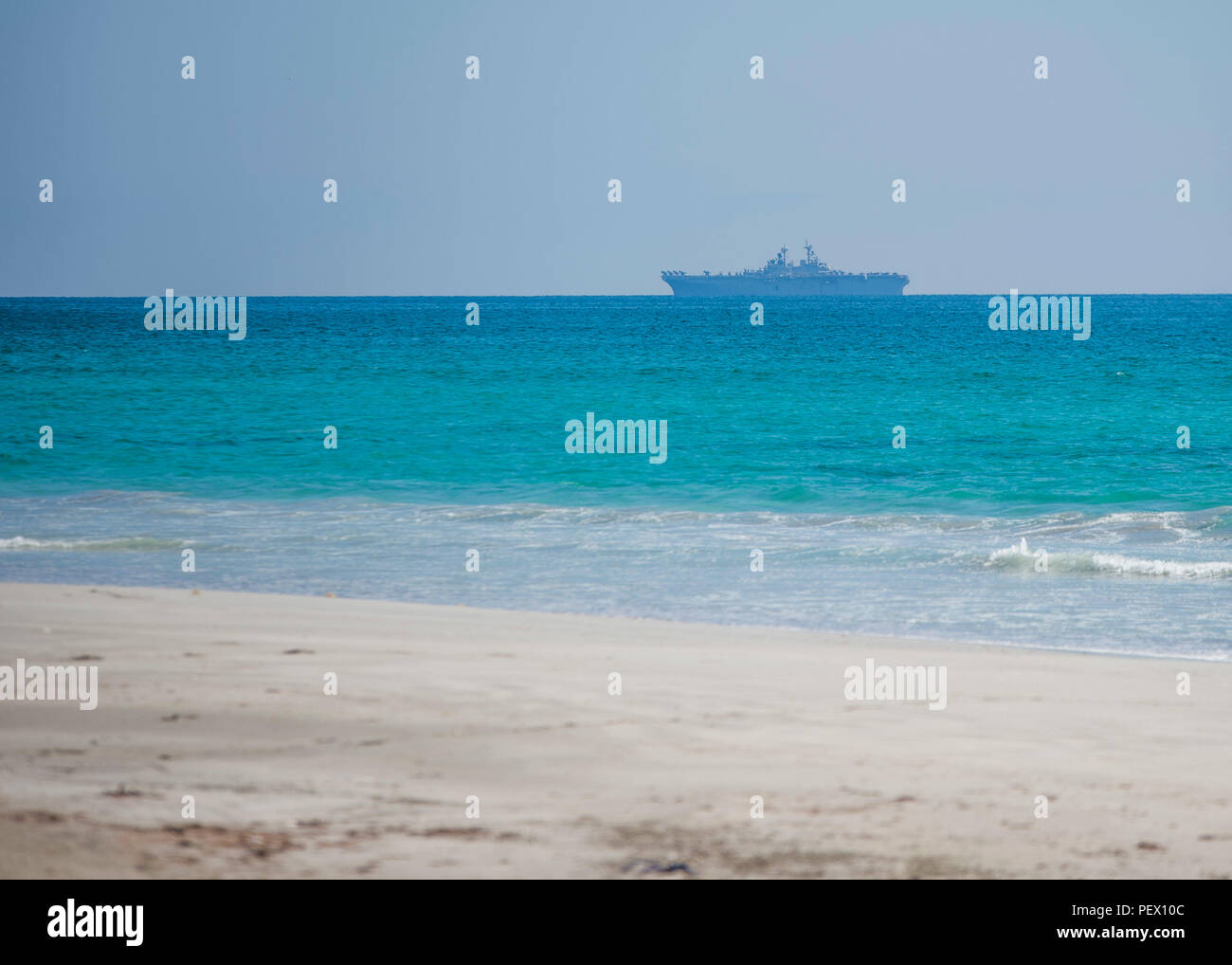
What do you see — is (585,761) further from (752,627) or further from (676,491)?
(676,491)

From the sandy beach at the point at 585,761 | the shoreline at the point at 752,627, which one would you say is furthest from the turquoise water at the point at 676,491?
the sandy beach at the point at 585,761

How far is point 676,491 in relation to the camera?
58.7ft

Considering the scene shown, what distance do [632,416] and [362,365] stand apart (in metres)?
18.0

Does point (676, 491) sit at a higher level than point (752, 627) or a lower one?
higher

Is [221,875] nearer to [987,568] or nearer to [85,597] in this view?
[85,597]

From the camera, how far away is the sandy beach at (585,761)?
4.07 metres

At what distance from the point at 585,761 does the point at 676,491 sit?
1292 centimetres

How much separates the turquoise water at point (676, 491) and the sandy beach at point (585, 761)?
7.87 ft

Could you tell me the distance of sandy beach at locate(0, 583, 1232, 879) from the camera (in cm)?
407

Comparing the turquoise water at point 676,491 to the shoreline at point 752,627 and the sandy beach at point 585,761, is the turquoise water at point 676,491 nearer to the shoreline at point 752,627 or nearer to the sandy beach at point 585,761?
the shoreline at point 752,627

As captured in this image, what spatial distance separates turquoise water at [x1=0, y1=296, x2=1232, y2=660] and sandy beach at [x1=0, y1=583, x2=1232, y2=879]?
94.4 inches

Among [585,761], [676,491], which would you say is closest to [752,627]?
[585,761]

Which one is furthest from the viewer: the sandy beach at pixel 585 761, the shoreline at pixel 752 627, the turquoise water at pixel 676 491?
the turquoise water at pixel 676 491

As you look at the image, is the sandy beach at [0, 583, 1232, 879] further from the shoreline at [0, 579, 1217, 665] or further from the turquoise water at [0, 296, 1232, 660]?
the turquoise water at [0, 296, 1232, 660]
